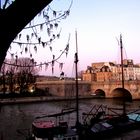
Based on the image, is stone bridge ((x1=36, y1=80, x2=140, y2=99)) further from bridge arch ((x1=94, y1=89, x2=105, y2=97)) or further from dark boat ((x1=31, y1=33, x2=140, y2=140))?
dark boat ((x1=31, y1=33, x2=140, y2=140))

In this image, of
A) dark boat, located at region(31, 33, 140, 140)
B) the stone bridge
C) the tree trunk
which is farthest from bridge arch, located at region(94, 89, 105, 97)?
the tree trunk

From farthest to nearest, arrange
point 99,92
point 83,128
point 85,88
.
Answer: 1. point 99,92
2. point 85,88
3. point 83,128

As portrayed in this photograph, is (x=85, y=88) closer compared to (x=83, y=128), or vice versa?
(x=83, y=128)

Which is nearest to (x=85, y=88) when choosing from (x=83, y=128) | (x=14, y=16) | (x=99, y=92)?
(x=99, y=92)

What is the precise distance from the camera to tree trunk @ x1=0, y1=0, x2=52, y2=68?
2.13 m

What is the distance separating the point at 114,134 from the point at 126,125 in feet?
6.28

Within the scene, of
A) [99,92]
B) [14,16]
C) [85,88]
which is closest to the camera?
[14,16]

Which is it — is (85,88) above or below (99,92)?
above

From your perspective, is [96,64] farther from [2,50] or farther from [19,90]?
[2,50]

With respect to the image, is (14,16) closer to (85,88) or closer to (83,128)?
(83,128)

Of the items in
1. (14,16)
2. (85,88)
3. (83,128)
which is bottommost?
(83,128)

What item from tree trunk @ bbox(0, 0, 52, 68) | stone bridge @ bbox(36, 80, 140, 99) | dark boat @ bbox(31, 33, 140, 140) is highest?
tree trunk @ bbox(0, 0, 52, 68)

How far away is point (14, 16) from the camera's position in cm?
214

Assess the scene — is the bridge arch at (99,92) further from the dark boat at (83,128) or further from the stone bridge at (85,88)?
the dark boat at (83,128)
